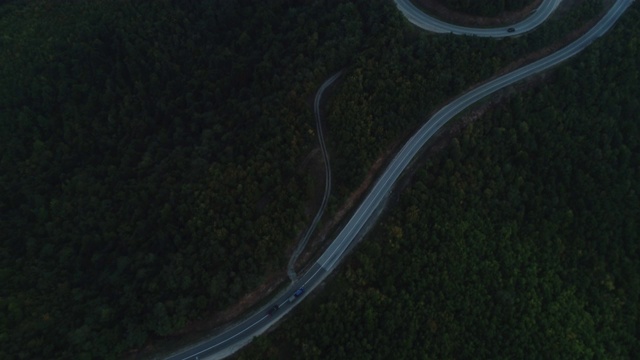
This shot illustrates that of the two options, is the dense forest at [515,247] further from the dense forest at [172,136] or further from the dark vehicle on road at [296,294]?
the dense forest at [172,136]

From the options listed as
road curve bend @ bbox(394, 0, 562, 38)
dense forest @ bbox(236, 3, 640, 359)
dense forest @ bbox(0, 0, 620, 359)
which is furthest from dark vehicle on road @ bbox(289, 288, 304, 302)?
road curve bend @ bbox(394, 0, 562, 38)

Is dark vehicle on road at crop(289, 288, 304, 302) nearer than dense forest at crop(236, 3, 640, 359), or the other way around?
dense forest at crop(236, 3, 640, 359)

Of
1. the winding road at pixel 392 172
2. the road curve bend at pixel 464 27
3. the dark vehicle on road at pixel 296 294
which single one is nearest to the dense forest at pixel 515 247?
the dark vehicle on road at pixel 296 294

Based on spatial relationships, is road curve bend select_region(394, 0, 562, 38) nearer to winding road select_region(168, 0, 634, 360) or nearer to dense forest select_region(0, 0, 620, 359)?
winding road select_region(168, 0, 634, 360)

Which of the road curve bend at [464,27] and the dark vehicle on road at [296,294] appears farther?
the road curve bend at [464,27]

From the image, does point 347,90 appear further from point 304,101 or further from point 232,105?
point 232,105
